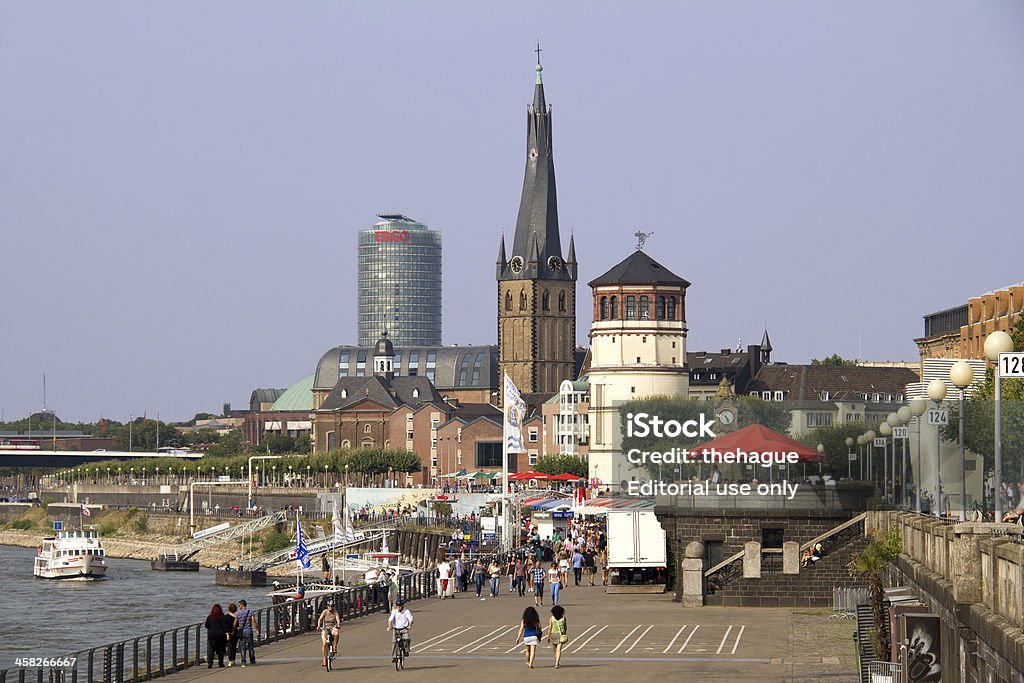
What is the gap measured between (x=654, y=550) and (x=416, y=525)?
210 feet

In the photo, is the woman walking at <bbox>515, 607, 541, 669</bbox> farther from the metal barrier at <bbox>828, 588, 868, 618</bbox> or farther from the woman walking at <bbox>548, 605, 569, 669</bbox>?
the metal barrier at <bbox>828, 588, 868, 618</bbox>

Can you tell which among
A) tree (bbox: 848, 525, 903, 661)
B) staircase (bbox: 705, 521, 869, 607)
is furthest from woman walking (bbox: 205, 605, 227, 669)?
staircase (bbox: 705, 521, 869, 607)

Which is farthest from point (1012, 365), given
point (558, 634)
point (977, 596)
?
point (558, 634)

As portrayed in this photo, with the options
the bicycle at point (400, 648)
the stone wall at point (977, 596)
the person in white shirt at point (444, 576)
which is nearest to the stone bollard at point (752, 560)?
the person in white shirt at point (444, 576)

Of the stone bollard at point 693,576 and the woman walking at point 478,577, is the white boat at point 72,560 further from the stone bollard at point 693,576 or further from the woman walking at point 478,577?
the stone bollard at point 693,576

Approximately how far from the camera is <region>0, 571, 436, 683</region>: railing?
36.2 meters

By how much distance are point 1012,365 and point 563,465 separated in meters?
137

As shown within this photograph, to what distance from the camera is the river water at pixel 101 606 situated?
71938 millimetres

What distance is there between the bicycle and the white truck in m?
20.8

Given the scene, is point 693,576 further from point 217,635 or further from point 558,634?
point 217,635

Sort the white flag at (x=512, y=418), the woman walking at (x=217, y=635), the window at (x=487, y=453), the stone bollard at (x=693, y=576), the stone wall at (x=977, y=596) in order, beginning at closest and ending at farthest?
the stone wall at (x=977, y=596) < the woman walking at (x=217, y=635) < the stone bollard at (x=693, y=576) < the white flag at (x=512, y=418) < the window at (x=487, y=453)

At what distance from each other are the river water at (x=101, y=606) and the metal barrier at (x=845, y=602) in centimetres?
2627

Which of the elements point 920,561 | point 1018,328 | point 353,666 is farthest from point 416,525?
point 920,561

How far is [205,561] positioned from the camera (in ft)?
460
